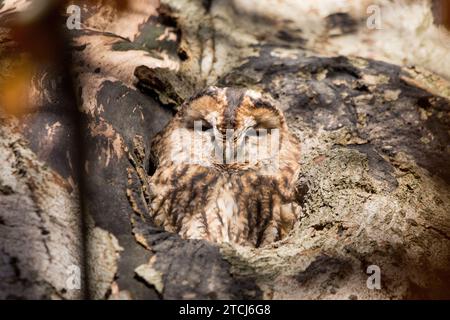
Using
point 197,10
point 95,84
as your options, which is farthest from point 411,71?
point 95,84

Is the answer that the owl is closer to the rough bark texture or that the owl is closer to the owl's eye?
the owl's eye

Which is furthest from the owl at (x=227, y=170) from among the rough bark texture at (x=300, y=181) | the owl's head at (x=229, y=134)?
the rough bark texture at (x=300, y=181)

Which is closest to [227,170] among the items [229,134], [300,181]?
[229,134]

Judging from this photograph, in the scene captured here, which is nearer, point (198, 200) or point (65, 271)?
point (65, 271)

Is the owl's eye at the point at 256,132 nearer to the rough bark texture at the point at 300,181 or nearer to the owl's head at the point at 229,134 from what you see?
the owl's head at the point at 229,134

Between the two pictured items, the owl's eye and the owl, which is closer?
the owl

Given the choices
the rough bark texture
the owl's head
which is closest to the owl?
the owl's head
